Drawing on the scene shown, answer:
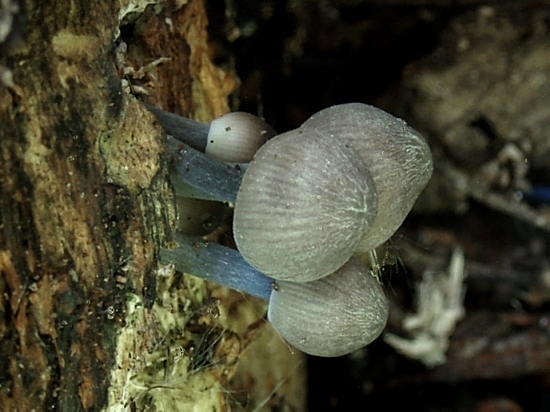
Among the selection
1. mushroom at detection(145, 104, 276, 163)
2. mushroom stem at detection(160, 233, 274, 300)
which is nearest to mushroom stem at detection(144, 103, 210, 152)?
mushroom at detection(145, 104, 276, 163)

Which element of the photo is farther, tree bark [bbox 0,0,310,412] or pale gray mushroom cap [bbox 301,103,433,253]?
pale gray mushroom cap [bbox 301,103,433,253]

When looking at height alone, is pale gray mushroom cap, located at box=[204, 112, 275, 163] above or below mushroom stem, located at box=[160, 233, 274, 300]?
above

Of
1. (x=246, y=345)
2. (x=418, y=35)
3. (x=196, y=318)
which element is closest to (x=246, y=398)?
(x=246, y=345)

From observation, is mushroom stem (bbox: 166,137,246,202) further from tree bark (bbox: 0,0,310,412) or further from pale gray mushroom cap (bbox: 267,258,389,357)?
pale gray mushroom cap (bbox: 267,258,389,357)

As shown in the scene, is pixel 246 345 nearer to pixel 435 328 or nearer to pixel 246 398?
pixel 246 398

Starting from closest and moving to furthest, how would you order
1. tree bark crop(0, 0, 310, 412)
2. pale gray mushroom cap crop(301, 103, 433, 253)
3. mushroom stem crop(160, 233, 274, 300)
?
1. tree bark crop(0, 0, 310, 412)
2. pale gray mushroom cap crop(301, 103, 433, 253)
3. mushroom stem crop(160, 233, 274, 300)

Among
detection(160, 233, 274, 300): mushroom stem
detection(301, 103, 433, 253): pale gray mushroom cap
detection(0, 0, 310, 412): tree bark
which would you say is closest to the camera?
detection(0, 0, 310, 412): tree bark

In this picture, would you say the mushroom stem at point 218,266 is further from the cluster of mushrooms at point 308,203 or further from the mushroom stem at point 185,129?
the mushroom stem at point 185,129

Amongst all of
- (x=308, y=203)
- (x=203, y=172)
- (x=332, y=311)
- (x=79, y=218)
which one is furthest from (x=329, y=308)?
(x=79, y=218)
